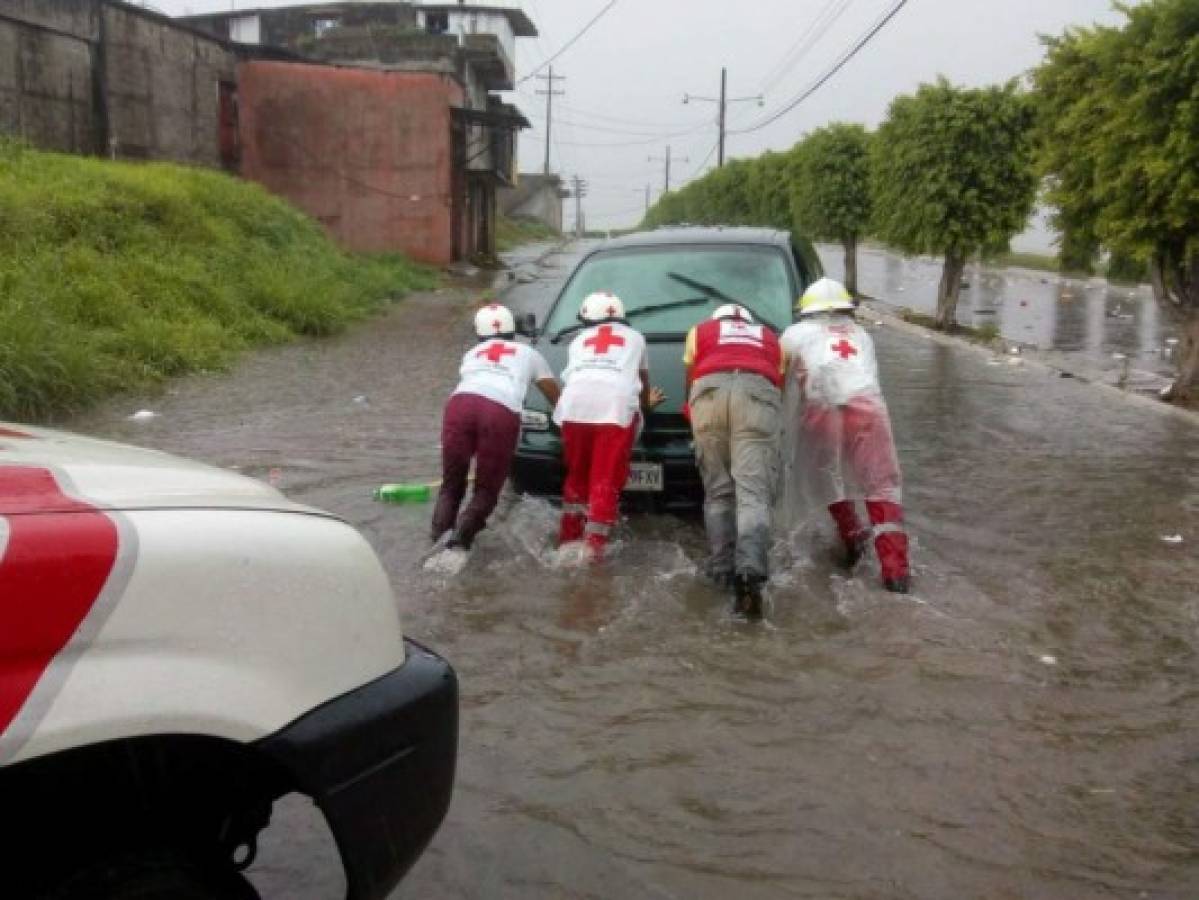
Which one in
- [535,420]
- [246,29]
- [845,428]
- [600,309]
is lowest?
[535,420]

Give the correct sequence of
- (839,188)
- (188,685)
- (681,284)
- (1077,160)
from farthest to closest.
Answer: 1. (839,188)
2. (1077,160)
3. (681,284)
4. (188,685)

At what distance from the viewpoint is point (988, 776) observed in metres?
3.87

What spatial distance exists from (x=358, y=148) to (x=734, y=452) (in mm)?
24543

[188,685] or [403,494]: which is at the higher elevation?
[188,685]

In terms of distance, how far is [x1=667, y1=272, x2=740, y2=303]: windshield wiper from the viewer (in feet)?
24.8

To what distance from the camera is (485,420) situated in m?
5.96

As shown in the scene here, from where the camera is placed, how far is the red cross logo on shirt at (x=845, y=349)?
6008mm

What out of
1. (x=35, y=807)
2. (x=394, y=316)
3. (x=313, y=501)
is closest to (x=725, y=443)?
(x=313, y=501)

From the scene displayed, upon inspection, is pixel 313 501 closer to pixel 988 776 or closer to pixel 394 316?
pixel 988 776

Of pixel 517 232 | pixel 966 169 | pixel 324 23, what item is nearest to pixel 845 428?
pixel 966 169

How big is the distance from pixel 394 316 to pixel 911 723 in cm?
1696

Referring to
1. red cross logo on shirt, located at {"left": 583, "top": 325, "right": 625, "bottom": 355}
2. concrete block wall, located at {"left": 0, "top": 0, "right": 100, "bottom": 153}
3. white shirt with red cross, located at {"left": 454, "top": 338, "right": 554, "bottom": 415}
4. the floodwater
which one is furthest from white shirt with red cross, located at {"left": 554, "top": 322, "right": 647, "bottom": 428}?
concrete block wall, located at {"left": 0, "top": 0, "right": 100, "bottom": 153}

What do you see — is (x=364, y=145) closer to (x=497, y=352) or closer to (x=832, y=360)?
(x=497, y=352)

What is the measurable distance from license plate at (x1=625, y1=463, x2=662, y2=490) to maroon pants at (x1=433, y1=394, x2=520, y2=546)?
677mm
